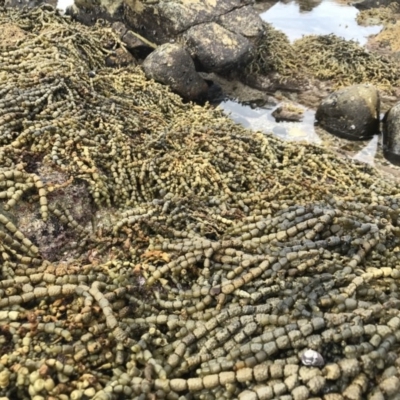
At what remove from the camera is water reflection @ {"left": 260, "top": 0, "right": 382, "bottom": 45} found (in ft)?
40.4

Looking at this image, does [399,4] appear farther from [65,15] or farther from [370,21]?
[65,15]

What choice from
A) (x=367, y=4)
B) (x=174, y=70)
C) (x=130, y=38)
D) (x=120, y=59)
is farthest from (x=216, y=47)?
(x=367, y=4)

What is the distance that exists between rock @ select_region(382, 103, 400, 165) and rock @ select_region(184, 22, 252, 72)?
3249mm

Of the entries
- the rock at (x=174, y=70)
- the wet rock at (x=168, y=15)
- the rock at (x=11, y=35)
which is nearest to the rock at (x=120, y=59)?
the rock at (x=174, y=70)

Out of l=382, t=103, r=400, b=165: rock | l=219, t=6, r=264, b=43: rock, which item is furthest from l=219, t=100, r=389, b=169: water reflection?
l=219, t=6, r=264, b=43: rock

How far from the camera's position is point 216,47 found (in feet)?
29.8

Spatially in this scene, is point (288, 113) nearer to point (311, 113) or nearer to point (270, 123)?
point (270, 123)

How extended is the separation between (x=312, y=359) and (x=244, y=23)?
8.62 metres

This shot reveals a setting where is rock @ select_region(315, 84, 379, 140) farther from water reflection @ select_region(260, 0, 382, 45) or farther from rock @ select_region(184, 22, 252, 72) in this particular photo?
water reflection @ select_region(260, 0, 382, 45)

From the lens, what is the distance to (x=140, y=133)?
18.2ft

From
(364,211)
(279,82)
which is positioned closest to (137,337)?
(364,211)

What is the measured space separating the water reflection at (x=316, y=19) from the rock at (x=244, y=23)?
2108 millimetres

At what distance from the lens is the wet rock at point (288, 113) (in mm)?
8391

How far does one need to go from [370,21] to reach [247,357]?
13.3m
